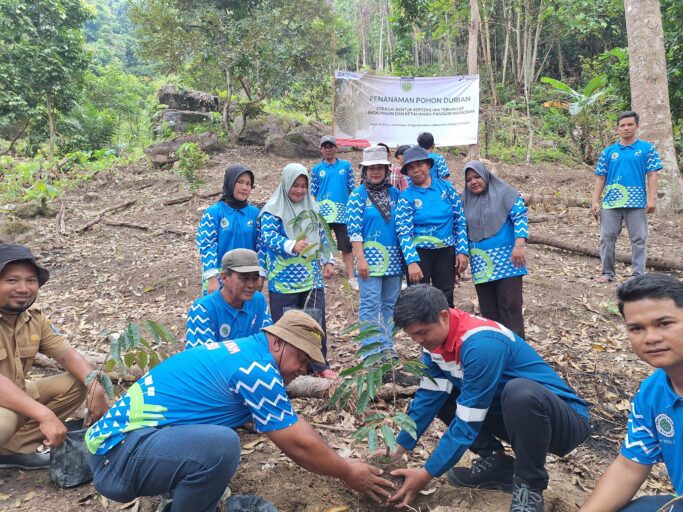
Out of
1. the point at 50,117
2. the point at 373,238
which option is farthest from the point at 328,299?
the point at 50,117

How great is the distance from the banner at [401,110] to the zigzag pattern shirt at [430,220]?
6472 millimetres

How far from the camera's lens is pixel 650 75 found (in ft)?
24.7

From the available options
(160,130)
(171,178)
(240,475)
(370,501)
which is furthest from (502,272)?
(160,130)

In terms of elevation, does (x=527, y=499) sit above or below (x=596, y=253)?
below

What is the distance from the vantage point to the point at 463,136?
10500 millimetres

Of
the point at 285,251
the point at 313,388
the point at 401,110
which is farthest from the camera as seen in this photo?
the point at 401,110

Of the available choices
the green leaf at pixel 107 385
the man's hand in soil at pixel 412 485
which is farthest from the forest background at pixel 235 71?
the man's hand in soil at pixel 412 485

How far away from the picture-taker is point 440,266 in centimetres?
420

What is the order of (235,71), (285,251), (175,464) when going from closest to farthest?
(175,464)
(285,251)
(235,71)

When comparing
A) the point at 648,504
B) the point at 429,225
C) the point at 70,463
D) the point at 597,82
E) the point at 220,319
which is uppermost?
the point at 597,82

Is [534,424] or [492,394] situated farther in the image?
[492,394]

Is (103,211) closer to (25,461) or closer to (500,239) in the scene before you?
(25,461)

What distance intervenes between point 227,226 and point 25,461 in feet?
6.33

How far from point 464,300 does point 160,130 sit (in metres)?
12.1
